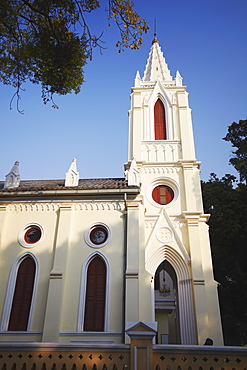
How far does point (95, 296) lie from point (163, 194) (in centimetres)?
796

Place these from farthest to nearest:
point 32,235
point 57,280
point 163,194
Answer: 1. point 163,194
2. point 32,235
3. point 57,280

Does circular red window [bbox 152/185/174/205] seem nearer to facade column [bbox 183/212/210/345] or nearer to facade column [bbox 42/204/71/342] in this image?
facade column [bbox 183/212/210/345]

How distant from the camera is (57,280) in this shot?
45.3 ft

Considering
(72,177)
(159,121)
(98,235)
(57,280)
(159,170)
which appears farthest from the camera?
(159,121)

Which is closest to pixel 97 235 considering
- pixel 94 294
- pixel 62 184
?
pixel 94 294

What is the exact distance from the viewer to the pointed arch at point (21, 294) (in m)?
13.5

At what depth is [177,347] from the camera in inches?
287

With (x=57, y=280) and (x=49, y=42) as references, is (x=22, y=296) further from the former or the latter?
(x=49, y=42)

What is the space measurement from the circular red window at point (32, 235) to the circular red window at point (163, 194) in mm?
7437

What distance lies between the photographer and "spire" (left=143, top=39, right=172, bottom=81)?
25078 mm

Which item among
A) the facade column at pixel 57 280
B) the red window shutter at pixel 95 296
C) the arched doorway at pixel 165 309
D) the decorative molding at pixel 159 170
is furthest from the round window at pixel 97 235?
the arched doorway at pixel 165 309

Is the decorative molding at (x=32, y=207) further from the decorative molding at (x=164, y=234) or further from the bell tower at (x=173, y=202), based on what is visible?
Answer: the decorative molding at (x=164, y=234)

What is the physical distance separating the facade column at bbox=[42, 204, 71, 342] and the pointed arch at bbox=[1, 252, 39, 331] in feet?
3.20

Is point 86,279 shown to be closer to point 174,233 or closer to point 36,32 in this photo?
point 174,233
